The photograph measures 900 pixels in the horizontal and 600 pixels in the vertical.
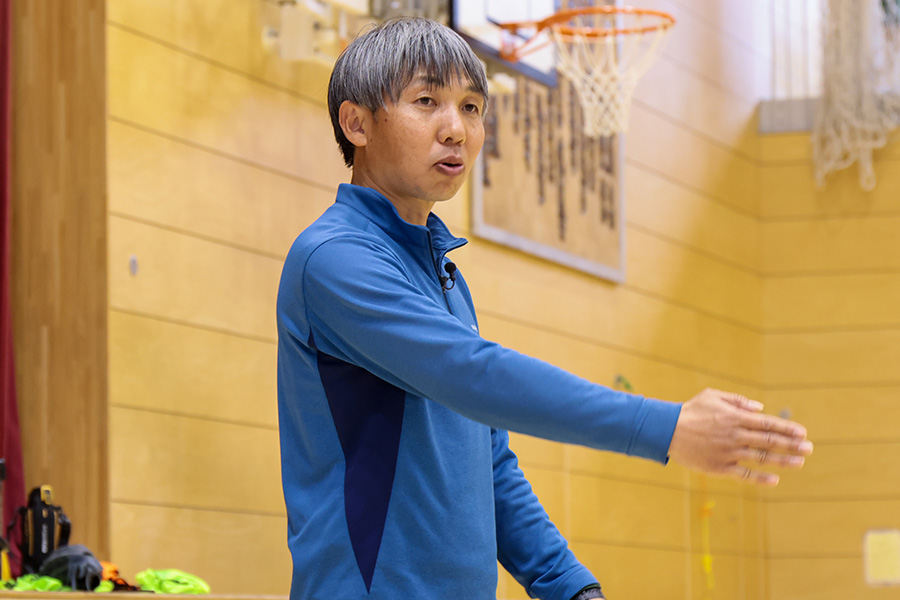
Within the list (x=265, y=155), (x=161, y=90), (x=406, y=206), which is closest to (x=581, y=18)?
(x=265, y=155)

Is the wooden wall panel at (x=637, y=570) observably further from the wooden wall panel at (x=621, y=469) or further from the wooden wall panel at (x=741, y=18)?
the wooden wall panel at (x=741, y=18)

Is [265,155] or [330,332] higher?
[265,155]

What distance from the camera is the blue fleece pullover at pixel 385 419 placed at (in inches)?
→ 48.8

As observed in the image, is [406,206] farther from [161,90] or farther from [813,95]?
[813,95]

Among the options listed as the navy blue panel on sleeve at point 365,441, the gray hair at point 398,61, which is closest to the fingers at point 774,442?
the navy blue panel on sleeve at point 365,441

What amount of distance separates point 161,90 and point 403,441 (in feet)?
12.9

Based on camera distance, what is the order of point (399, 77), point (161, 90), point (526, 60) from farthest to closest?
point (526, 60)
point (161, 90)
point (399, 77)

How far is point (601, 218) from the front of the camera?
7.78 meters

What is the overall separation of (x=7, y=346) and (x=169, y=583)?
3.90 feet

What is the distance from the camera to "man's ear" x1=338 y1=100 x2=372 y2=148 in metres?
1.54

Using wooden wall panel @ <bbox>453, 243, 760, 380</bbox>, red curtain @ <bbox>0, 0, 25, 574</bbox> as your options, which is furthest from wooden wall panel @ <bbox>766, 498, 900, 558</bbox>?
red curtain @ <bbox>0, 0, 25, 574</bbox>

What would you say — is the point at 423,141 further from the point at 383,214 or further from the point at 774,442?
the point at 774,442

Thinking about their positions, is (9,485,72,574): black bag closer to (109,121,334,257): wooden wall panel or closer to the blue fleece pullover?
(109,121,334,257): wooden wall panel

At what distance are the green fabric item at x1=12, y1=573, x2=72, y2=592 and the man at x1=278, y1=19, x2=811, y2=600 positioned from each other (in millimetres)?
2638
